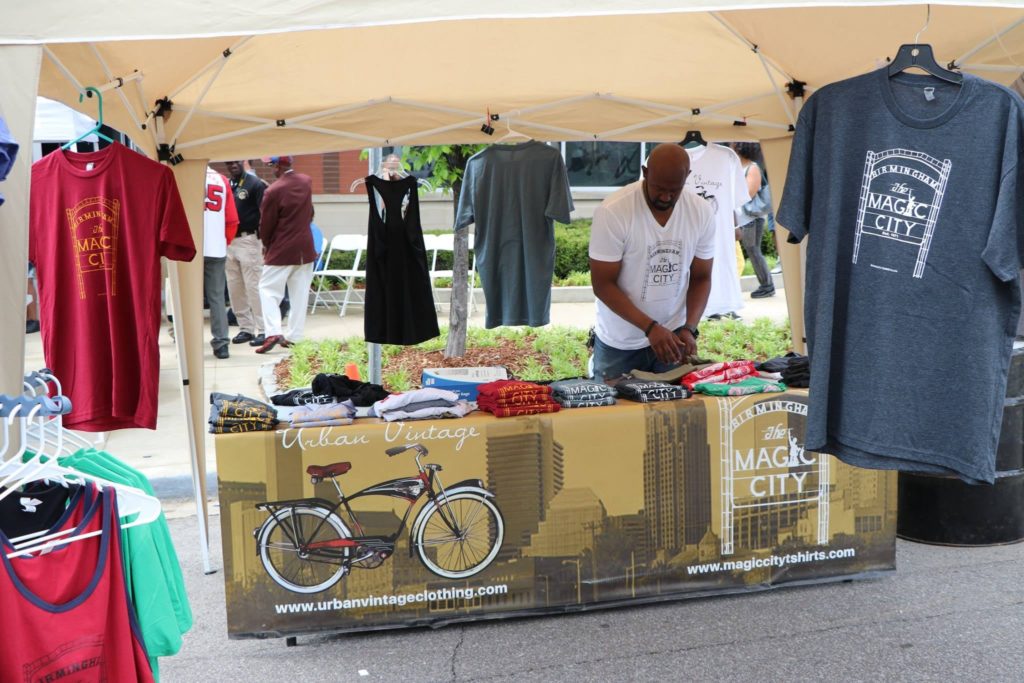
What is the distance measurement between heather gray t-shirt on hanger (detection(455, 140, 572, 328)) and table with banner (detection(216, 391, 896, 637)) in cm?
219

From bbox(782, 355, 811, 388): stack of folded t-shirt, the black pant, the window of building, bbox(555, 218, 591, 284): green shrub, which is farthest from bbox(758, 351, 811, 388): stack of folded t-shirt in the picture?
the window of building

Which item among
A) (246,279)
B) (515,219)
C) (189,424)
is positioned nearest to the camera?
(189,424)

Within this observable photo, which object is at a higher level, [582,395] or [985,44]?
[985,44]

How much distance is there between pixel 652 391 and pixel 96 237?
2.67 m

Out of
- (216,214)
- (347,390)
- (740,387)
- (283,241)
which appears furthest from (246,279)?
(740,387)

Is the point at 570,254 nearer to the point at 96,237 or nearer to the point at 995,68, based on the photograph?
the point at 995,68

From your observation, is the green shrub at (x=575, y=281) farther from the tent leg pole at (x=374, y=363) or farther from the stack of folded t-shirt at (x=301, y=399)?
the stack of folded t-shirt at (x=301, y=399)

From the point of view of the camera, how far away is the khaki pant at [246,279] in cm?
1087

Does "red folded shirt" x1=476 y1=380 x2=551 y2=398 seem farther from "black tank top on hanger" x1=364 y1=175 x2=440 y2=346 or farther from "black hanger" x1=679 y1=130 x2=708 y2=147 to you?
"black hanger" x1=679 y1=130 x2=708 y2=147

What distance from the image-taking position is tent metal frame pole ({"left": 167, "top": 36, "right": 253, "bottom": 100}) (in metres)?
5.18

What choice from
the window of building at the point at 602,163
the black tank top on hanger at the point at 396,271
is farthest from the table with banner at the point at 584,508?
the window of building at the point at 602,163

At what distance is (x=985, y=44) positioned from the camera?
4941 mm

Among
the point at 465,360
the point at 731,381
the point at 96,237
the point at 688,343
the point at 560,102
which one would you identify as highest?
the point at 560,102

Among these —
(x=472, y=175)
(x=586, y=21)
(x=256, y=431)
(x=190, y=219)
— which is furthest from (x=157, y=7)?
(x=472, y=175)
